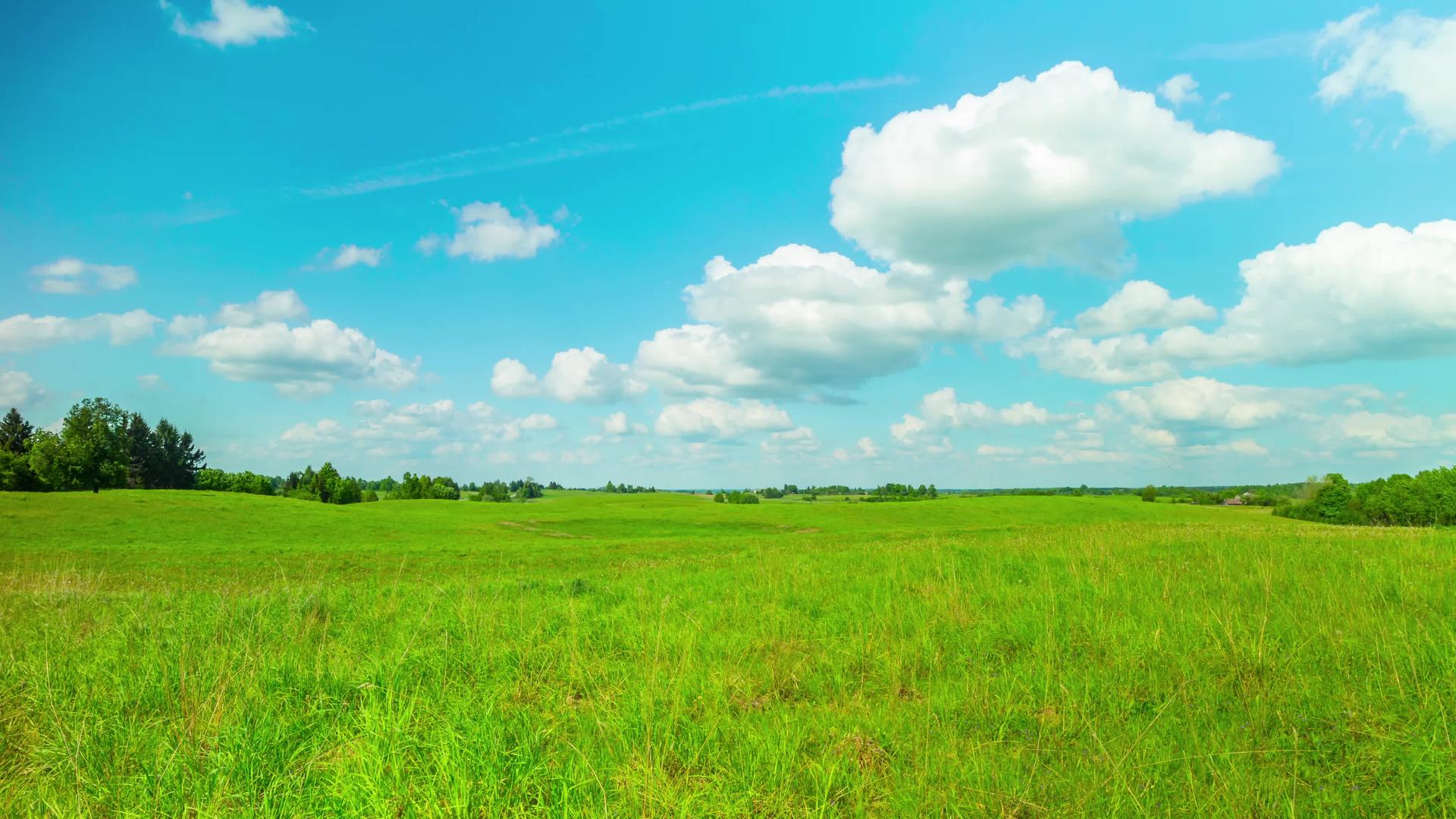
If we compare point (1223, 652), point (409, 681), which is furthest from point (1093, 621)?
point (409, 681)

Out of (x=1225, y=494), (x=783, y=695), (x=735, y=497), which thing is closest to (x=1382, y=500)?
(x=1225, y=494)

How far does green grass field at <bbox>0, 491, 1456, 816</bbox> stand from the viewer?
13.2 feet

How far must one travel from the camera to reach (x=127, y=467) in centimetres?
9375

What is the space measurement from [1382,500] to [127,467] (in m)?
166

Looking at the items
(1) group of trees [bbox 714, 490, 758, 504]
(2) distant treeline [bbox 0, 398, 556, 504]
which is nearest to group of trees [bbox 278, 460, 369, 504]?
(2) distant treeline [bbox 0, 398, 556, 504]

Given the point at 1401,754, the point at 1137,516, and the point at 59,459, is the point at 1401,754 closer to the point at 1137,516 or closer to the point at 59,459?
the point at 1137,516

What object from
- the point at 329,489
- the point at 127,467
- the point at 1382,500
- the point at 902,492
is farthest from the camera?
the point at 902,492

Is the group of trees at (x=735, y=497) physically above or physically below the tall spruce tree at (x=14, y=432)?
below

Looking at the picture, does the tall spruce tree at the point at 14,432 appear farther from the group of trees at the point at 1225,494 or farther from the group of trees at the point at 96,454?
the group of trees at the point at 1225,494

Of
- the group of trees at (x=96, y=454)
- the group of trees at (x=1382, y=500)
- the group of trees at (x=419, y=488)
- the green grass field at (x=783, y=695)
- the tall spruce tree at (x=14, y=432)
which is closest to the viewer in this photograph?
the green grass field at (x=783, y=695)

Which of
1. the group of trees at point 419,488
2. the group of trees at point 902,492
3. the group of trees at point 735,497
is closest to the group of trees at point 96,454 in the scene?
the group of trees at point 419,488

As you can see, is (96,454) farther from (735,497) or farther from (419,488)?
(735,497)

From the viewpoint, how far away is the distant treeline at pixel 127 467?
78.2 m

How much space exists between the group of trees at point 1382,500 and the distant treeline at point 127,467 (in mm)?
126064
